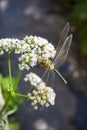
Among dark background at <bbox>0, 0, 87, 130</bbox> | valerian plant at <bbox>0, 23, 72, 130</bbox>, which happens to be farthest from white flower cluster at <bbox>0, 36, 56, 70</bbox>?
dark background at <bbox>0, 0, 87, 130</bbox>

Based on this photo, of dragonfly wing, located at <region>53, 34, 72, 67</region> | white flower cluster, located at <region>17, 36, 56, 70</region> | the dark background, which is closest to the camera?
white flower cluster, located at <region>17, 36, 56, 70</region>

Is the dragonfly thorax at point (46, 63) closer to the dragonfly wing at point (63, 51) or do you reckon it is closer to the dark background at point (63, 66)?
the dragonfly wing at point (63, 51)

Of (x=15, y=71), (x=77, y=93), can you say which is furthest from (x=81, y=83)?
(x=15, y=71)

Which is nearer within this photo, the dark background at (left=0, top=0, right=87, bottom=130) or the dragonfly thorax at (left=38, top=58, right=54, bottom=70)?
the dragonfly thorax at (left=38, top=58, right=54, bottom=70)

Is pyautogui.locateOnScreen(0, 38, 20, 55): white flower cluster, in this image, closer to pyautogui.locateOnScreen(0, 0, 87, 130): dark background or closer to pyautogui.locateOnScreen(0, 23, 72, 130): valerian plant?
pyautogui.locateOnScreen(0, 23, 72, 130): valerian plant

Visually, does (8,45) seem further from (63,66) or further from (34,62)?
(63,66)

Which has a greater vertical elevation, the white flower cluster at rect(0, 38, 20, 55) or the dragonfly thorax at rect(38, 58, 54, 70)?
the white flower cluster at rect(0, 38, 20, 55)

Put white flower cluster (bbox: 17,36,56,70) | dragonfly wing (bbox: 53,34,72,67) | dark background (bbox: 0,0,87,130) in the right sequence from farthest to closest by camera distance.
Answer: dark background (bbox: 0,0,87,130), dragonfly wing (bbox: 53,34,72,67), white flower cluster (bbox: 17,36,56,70)
